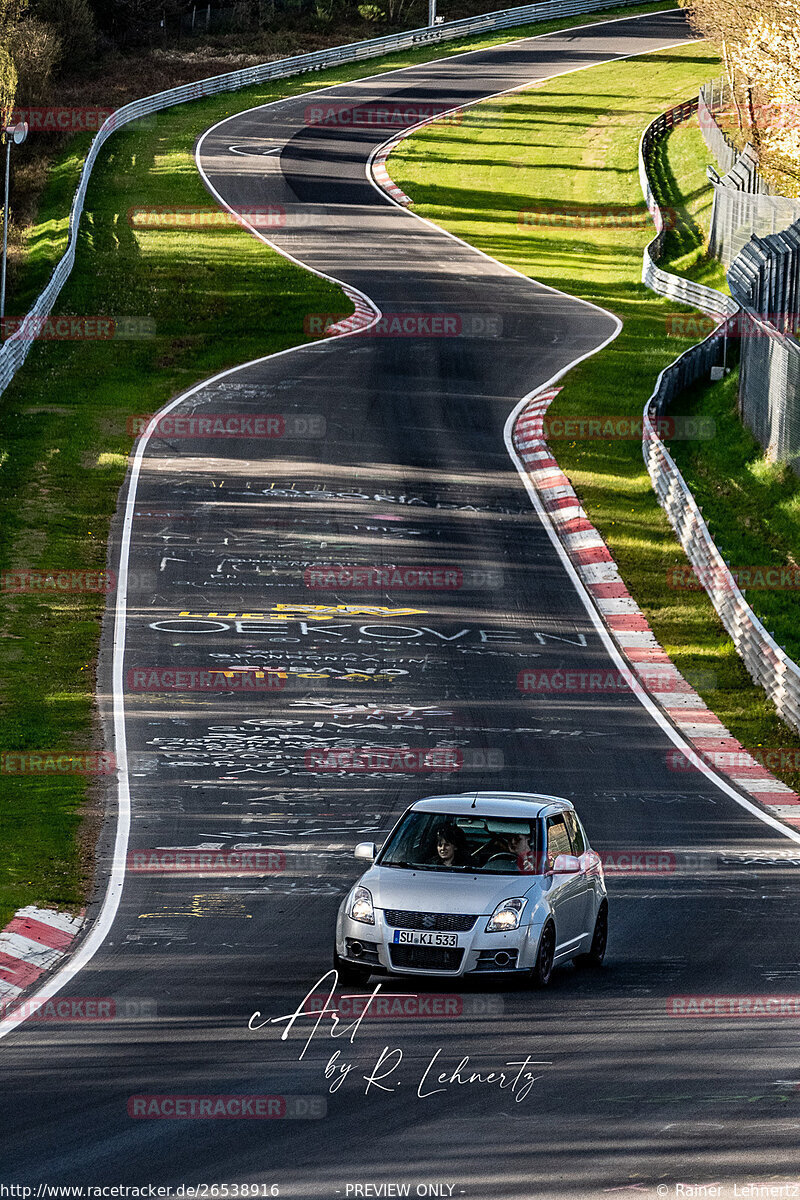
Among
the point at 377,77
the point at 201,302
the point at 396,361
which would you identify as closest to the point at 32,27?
the point at 377,77

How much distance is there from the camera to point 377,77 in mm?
83438

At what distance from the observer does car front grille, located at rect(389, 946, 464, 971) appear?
11609 millimetres

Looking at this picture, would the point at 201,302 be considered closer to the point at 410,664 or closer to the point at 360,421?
the point at 360,421

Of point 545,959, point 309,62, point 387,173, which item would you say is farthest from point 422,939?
point 309,62

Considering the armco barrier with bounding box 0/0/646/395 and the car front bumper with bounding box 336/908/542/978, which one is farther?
the armco barrier with bounding box 0/0/646/395

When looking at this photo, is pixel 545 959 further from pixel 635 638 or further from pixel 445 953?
pixel 635 638

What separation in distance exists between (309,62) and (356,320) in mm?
43858

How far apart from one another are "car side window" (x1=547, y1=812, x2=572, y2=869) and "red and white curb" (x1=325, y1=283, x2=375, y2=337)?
34.6m

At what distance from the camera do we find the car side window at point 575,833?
43.4 feet

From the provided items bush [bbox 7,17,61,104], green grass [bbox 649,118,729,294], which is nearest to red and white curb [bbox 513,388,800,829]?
green grass [bbox 649,118,729,294]

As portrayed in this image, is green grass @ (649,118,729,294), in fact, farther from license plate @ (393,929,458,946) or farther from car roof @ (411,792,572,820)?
license plate @ (393,929,458,946)

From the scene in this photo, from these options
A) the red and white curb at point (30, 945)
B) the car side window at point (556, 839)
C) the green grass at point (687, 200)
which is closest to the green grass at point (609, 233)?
the green grass at point (687, 200)

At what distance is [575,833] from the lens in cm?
1339

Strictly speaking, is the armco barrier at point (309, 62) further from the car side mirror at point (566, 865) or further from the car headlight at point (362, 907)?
the car headlight at point (362, 907)
